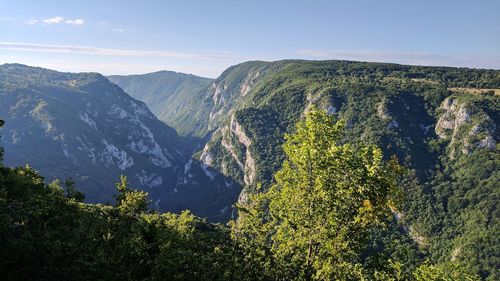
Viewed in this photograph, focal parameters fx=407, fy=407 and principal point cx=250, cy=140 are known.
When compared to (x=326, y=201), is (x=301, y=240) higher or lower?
lower

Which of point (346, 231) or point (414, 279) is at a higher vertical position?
point (346, 231)

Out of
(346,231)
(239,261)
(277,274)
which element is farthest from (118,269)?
(346,231)

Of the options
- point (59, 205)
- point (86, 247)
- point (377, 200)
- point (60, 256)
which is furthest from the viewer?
point (59, 205)

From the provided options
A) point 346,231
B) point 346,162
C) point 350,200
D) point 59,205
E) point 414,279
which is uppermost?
point 346,162

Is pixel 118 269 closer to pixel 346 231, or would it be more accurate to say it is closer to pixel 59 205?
pixel 346 231

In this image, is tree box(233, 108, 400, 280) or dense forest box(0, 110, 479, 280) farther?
dense forest box(0, 110, 479, 280)

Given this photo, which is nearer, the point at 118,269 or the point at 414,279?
the point at 414,279

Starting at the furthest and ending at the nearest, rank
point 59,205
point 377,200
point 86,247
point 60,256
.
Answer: point 59,205
point 86,247
point 60,256
point 377,200

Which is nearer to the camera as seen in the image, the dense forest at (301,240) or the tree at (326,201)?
the tree at (326,201)
